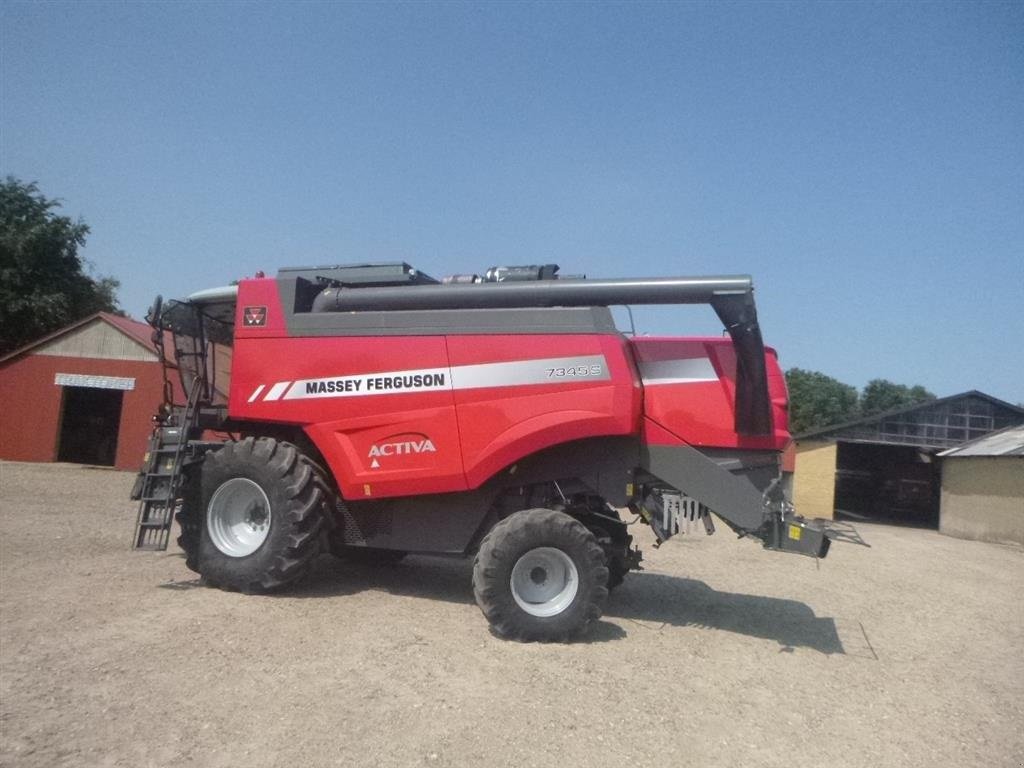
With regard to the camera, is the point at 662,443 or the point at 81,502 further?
the point at 81,502

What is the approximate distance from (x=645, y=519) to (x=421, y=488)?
2015 millimetres

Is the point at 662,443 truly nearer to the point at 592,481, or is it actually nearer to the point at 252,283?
the point at 592,481

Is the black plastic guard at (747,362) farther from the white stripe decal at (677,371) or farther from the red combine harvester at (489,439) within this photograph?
the white stripe decal at (677,371)

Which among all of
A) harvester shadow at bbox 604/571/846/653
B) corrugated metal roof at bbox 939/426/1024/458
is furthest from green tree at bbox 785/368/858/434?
harvester shadow at bbox 604/571/846/653

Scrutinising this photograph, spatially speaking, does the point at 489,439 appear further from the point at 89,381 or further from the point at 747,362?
the point at 89,381

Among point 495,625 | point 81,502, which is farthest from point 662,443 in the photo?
point 81,502

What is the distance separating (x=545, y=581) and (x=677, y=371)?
2124mm

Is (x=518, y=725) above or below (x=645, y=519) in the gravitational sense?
below

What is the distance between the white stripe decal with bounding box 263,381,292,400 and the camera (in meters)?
7.11

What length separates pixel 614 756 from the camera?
4051 mm

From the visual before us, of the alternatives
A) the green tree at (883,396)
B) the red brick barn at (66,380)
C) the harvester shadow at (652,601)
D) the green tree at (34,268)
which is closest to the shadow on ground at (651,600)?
the harvester shadow at (652,601)

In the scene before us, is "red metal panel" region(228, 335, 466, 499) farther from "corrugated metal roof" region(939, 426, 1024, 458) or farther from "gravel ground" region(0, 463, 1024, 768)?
"corrugated metal roof" region(939, 426, 1024, 458)

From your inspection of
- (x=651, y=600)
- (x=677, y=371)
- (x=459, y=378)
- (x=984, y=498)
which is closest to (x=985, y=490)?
(x=984, y=498)

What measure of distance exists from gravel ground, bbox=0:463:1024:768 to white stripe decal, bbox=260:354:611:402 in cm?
189
